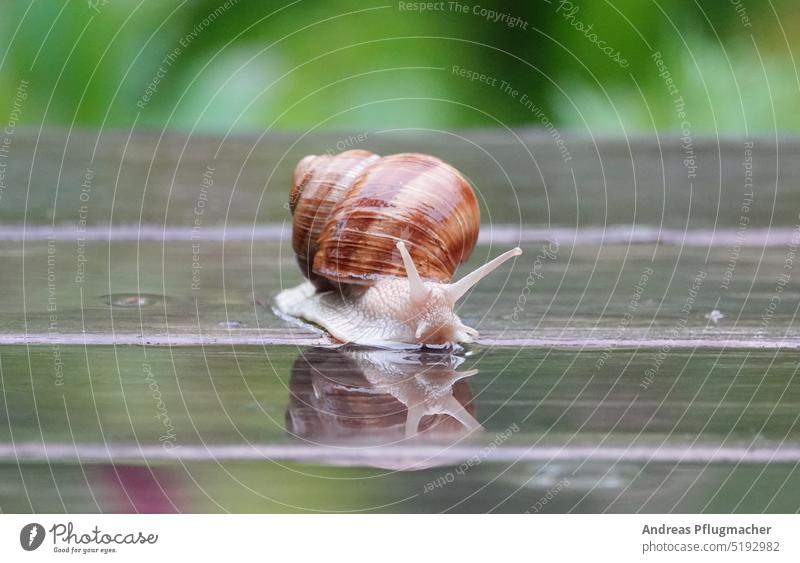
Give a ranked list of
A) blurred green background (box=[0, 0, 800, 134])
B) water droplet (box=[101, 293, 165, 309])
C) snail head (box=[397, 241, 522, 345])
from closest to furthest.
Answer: snail head (box=[397, 241, 522, 345])
water droplet (box=[101, 293, 165, 309])
blurred green background (box=[0, 0, 800, 134])

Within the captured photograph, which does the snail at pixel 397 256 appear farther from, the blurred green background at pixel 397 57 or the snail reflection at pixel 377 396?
the blurred green background at pixel 397 57

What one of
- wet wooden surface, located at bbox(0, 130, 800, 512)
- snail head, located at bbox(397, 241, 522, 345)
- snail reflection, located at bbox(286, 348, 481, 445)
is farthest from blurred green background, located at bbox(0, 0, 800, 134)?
snail reflection, located at bbox(286, 348, 481, 445)

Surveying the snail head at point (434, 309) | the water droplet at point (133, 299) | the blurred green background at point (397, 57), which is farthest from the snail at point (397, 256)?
the blurred green background at point (397, 57)

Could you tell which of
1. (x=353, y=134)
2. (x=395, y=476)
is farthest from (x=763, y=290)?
(x=353, y=134)

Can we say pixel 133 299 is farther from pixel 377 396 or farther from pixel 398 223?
pixel 377 396

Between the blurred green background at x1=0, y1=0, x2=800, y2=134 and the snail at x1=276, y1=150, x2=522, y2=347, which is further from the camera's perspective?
the blurred green background at x1=0, y1=0, x2=800, y2=134

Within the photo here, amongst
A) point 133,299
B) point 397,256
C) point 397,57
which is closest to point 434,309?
point 397,256

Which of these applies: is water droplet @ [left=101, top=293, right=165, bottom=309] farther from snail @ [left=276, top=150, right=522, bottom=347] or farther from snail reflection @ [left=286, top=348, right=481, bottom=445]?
snail reflection @ [left=286, top=348, right=481, bottom=445]
